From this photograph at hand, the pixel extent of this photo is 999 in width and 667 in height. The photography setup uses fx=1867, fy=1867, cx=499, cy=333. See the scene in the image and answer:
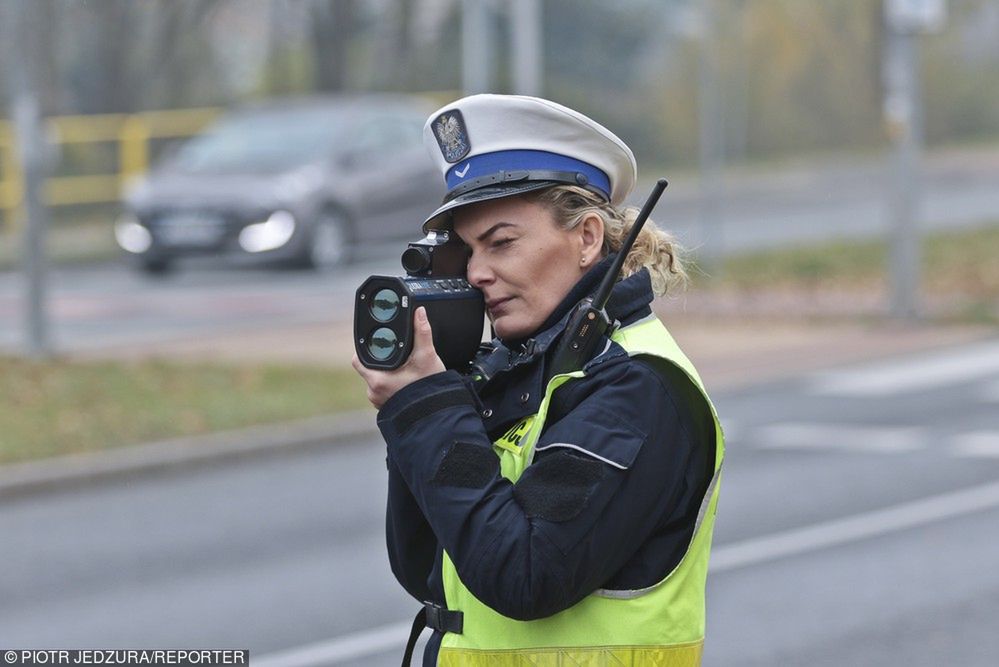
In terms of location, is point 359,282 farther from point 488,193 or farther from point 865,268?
point 488,193

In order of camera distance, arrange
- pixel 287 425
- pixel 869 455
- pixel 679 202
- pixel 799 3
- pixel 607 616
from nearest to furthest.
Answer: pixel 607 616 → pixel 869 455 → pixel 287 425 → pixel 679 202 → pixel 799 3

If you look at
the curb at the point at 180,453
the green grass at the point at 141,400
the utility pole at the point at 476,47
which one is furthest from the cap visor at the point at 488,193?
the utility pole at the point at 476,47

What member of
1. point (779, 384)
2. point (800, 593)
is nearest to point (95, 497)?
point (800, 593)

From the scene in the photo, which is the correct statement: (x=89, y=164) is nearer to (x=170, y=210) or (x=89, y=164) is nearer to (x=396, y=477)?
(x=170, y=210)

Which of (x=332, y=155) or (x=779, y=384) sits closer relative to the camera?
(x=779, y=384)

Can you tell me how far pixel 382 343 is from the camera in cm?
256

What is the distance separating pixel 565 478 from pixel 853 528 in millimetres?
6186

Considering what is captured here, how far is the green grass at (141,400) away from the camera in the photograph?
10.7m

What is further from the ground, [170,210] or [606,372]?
[606,372]

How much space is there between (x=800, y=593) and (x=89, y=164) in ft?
68.5

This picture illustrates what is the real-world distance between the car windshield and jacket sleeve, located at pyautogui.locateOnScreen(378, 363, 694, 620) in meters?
17.7

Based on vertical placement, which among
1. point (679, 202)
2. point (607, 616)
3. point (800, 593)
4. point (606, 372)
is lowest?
point (679, 202)

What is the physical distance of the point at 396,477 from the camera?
2.71 metres

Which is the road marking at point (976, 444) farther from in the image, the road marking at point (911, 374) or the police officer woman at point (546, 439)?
the police officer woman at point (546, 439)
